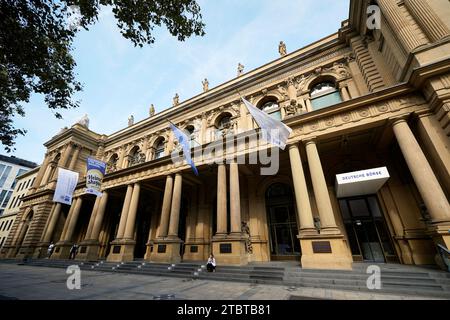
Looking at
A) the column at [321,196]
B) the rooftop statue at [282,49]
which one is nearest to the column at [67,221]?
the column at [321,196]

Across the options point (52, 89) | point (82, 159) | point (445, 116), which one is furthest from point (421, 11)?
point (82, 159)

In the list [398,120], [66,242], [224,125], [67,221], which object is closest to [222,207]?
[224,125]

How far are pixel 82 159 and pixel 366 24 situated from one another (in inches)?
1238

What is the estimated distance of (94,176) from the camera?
14461 millimetres

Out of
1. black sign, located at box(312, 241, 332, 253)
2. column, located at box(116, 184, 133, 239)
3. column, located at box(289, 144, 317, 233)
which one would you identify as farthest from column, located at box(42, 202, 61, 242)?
black sign, located at box(312, 241, 332, 253)

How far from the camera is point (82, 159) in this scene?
993 inches

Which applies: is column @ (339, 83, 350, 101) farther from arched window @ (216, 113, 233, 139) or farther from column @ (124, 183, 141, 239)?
column @ (124, 183, 141, 239)

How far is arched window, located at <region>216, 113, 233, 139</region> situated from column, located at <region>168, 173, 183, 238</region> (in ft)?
16.6

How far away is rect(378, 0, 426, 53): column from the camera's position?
9284 millimetres

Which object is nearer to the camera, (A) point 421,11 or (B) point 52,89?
(B) point 52,89

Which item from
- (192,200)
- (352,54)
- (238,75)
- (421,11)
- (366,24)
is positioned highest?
(238,75)

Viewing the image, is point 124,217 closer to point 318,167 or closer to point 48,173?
point 318,167

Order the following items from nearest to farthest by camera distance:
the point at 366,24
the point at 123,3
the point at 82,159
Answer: the point at 123,3
the point at 366,24
the point at 82,159
